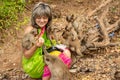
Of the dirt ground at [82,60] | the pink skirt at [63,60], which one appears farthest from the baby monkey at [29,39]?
the dirt ground at [82,60]

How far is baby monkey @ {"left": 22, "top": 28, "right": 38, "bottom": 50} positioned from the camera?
379 centimetres

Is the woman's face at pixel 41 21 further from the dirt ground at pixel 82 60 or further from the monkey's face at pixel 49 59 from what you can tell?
the dirt ground at pixel 82 60

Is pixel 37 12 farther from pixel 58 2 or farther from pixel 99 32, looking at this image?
pixel 58 2

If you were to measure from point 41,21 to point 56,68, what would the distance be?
0.65 m

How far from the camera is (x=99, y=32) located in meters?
5.23

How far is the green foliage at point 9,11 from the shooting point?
6047 millimetres

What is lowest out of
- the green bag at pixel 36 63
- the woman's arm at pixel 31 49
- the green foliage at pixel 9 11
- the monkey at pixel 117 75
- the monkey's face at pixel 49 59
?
the monkey at pixel 117 75

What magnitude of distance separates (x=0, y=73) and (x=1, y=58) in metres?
0.64

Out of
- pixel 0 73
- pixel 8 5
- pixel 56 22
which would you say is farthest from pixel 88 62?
pixel 8 5

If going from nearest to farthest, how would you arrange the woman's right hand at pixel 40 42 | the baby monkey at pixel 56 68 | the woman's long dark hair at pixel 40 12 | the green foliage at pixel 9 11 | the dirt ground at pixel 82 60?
the woman's right hand at pixel 40 42 < the baby monkey at pixel 56 68 < the woman's long dark hair at pixel 40 12 < the dirt ground at pixel 82 60 < the green foliage at pixel 9 11

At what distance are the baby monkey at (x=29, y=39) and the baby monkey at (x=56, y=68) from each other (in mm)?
237

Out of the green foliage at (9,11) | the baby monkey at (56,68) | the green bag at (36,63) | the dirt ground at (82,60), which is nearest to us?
the baby monkey at (56,68)

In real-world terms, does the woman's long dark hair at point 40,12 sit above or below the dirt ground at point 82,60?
above

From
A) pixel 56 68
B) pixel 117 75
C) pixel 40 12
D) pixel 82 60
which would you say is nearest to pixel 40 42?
pixel 56 68
